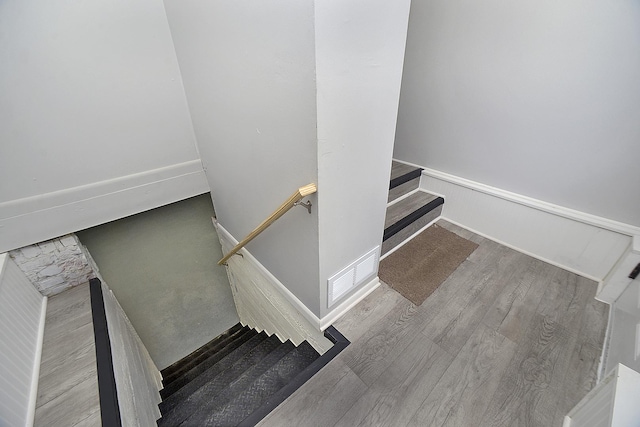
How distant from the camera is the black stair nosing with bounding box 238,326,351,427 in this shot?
126cm

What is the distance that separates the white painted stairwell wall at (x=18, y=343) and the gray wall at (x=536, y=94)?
3347 millimetres

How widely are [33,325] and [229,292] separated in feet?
5.91

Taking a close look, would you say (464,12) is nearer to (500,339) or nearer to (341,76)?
(341,76)

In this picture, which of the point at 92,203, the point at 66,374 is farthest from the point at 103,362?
the point at 92,203

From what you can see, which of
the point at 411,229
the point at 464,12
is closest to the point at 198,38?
the point at 464,12

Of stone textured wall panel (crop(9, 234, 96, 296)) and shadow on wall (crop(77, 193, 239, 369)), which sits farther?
shadow on wall (crop(77, 193, 239, 369))

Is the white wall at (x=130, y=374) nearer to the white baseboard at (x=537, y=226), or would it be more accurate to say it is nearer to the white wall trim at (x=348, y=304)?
the white wall trim at (x=348, y=304)

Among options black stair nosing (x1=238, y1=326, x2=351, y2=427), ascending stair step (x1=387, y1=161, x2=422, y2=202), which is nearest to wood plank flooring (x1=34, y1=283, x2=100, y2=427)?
black stair nosing (x1=238, y1=326, x2=351, y2=427)

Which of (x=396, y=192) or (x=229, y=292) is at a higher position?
(x=396, y=192)

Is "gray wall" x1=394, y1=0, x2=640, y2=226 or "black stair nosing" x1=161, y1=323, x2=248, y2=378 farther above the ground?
"gray wall" x1=394, y1=0, x2=640, y2=226

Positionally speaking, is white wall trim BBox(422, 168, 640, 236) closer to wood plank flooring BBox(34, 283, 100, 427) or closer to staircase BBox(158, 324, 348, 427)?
staircase BBox(158, 324, 348, 427)

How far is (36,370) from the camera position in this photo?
1.52 meters

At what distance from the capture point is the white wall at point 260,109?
0.98 metres

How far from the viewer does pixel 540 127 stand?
1879 millimetres
